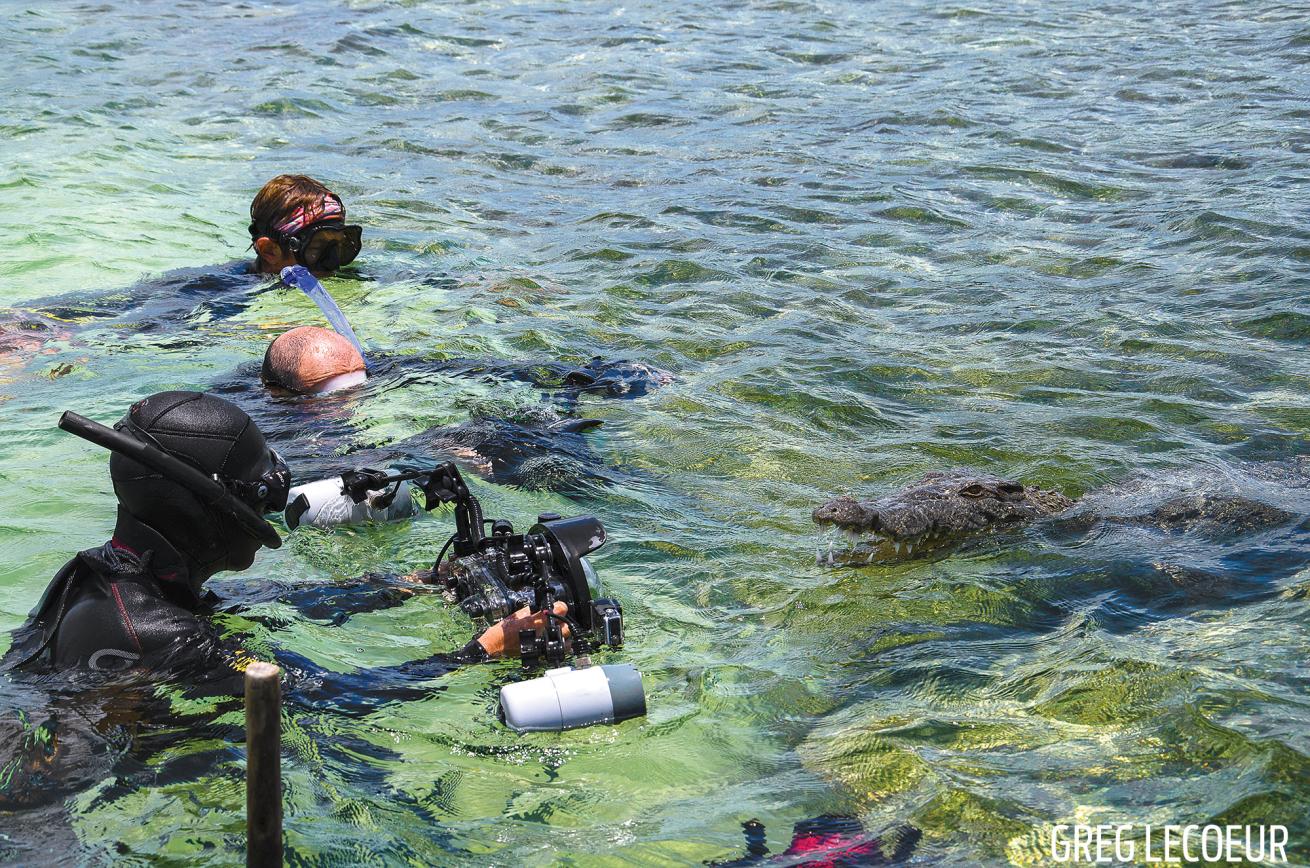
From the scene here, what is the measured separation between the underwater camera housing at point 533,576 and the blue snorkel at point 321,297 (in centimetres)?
281

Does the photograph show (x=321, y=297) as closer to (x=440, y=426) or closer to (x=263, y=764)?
(x=440, y=426)

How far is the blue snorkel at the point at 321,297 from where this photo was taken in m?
7.08

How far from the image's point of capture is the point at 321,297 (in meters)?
7.67

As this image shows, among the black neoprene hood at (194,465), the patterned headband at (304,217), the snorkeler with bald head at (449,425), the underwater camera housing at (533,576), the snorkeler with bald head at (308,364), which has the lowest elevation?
the snorkeler with bald head at (449,425)

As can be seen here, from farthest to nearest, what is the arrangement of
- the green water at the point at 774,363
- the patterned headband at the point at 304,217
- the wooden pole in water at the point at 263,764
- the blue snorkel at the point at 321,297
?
1. the patterned headband at the point at 304,217
2. the blue snorkel at the point at 321,297
3. the green water at the point at 774,363
4. the wooden pole in water at the point at 263,764

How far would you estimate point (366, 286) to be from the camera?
29.8 ft

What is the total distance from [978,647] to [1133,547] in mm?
1091

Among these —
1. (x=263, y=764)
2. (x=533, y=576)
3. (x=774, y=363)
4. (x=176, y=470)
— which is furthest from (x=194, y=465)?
(x=774, y=363)

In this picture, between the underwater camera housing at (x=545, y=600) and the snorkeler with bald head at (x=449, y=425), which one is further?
the snorkeler with bald head at (x=449, y=425)

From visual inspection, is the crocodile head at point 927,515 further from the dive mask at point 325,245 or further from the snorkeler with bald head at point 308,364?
the dive mask at point 325,245

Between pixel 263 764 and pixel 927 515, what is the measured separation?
11.2 feet

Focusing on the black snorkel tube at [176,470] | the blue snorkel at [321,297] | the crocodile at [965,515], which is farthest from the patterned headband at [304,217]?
the black snorkel tube at [176,470]

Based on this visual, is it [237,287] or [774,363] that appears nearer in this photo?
[774,363]

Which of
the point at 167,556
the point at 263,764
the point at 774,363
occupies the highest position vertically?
the point at 263,764
